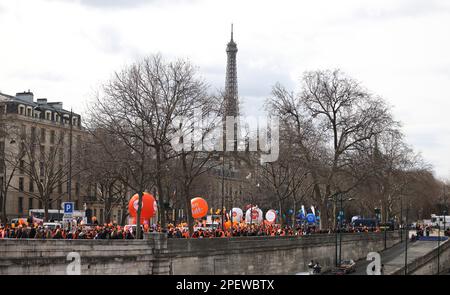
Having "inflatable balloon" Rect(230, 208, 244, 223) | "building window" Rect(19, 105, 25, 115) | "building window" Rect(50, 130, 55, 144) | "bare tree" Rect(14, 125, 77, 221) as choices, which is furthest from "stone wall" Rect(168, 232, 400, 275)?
"building window" Rect(19, 105, 25, 115)

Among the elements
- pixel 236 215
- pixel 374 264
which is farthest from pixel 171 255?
pixel 236 215

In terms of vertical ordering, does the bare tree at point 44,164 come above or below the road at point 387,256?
above

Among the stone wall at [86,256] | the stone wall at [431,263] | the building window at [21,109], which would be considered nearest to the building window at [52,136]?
the building window at [21,109]

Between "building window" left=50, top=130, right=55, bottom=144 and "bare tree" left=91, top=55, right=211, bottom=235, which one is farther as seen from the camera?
"building window" left=50, top=130, right=55, bottom=144

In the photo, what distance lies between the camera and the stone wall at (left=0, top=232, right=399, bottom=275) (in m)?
32.2

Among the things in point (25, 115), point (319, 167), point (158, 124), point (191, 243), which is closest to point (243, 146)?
point (319, 167)

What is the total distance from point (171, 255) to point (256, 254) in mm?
10872

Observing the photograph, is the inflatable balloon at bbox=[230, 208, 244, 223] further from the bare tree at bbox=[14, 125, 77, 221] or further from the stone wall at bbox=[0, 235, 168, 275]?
the stone wall at bbox=[0, 235, 168, 275]

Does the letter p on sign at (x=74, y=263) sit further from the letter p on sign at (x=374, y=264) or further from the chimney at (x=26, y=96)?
the chimney at (x=26, y=96)

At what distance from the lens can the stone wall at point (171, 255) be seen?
3219 centimetres

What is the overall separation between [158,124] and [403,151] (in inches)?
2189

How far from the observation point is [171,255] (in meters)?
41.1

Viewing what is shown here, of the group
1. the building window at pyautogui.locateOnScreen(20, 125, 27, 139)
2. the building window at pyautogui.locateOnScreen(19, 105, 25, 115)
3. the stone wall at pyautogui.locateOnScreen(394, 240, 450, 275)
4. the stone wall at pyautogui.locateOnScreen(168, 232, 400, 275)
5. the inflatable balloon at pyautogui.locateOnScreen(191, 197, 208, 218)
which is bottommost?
the stone wall at pyautogui.locateOnScreen(394, 240, 450, 275)
